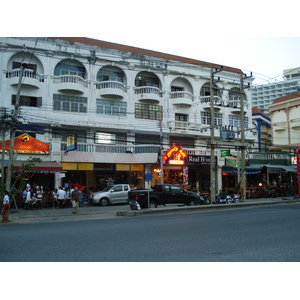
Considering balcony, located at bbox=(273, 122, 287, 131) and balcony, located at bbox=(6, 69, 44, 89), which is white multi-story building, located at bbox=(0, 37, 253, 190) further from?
balcony, located at bbox=(273, 122, 287, 131)

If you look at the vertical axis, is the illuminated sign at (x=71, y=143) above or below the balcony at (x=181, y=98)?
below

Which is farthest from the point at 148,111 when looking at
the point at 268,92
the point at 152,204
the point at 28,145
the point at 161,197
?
the point at 268,92

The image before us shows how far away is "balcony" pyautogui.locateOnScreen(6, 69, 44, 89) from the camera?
94.0 feet

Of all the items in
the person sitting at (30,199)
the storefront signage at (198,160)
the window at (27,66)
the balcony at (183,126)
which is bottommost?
the person sitting at (30,199)

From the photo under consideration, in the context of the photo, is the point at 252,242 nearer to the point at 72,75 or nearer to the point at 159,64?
the point at 72,75

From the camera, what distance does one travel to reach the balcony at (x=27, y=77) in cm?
2864

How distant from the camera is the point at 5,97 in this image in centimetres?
2867

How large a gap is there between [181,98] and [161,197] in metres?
15.7

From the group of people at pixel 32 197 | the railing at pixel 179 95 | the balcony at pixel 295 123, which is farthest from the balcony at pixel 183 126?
the balcony at pixel 295 123

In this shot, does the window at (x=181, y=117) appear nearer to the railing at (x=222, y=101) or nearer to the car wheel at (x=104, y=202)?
the railing at (x=222, y=101)

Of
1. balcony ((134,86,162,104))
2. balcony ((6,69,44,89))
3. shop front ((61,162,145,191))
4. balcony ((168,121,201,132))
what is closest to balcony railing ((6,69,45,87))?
balcony ((6,69,44,89))

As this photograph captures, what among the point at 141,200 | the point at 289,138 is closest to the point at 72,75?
the point at 141,200

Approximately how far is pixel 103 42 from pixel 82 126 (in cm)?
1001

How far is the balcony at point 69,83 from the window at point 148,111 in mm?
6050
